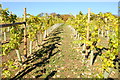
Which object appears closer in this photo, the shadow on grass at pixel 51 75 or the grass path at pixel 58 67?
the shadow on grass at pixel 51 75

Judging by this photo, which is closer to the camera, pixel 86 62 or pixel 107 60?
pixel 107 60

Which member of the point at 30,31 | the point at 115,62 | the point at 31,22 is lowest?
the point at 115,62

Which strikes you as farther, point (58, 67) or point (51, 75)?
point (58, 67)

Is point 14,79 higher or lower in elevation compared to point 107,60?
lower

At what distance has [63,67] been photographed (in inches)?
292

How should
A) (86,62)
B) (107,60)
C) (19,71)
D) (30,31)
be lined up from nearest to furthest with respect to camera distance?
(107,60)
(19,71)
(86,62)
(30,31)

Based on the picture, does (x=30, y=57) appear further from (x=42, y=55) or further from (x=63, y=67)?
(x=63, y=67)

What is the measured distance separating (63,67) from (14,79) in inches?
103

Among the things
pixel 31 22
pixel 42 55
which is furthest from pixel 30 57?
pixel 31 22

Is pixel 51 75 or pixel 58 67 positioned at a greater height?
pixel 58 67

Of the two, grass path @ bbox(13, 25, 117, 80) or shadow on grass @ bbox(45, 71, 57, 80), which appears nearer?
shadow on grass @ bbox(45, 71, 57, 80)

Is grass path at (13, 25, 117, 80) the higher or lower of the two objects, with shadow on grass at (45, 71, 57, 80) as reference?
higher

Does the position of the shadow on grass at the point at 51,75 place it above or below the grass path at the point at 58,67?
below

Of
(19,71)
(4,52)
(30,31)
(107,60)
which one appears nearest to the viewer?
(107,60)
